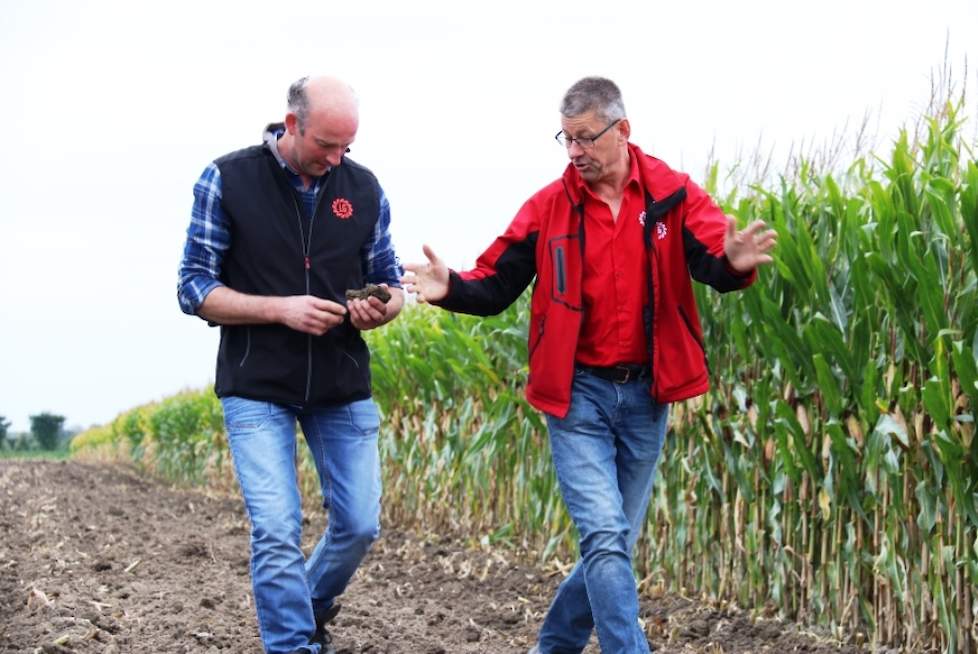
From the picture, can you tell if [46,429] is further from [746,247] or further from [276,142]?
[746,247]

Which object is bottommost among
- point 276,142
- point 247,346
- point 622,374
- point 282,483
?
point 282,483

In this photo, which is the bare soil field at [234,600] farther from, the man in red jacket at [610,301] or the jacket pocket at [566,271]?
the jacket pocket at [566,271]

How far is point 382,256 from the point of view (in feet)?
15.5

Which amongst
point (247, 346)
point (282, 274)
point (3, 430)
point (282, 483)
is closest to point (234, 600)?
point (282, 483)

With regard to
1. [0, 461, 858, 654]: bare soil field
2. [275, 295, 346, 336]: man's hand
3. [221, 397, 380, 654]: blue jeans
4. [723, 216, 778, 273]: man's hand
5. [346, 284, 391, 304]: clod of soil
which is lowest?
[0, 461, 858, 654]: bare soil field

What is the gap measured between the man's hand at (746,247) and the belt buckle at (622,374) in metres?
0.52

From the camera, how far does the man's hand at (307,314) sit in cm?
411

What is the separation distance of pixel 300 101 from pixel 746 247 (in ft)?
5.47

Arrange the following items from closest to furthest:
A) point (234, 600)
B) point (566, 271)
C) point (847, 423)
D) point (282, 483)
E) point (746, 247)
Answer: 1. point (746, 247)
2. point (566, 271)
3. point (282, 483)
4. point (847, 423)
5. point (234, 600)

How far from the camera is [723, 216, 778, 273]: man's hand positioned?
3914 millimetres

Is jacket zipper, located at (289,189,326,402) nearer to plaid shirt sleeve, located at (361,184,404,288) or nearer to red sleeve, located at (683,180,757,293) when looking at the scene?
plaid shirt sleeve, located at (361,184,404,288)

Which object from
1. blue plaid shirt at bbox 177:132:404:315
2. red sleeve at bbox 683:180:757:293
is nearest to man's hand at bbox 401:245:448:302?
blue plaid shirt at bbox 177:132:404:315

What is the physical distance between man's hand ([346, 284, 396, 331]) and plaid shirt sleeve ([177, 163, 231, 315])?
1.66ft

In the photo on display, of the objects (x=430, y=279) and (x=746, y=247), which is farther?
(x=430, y=279)
